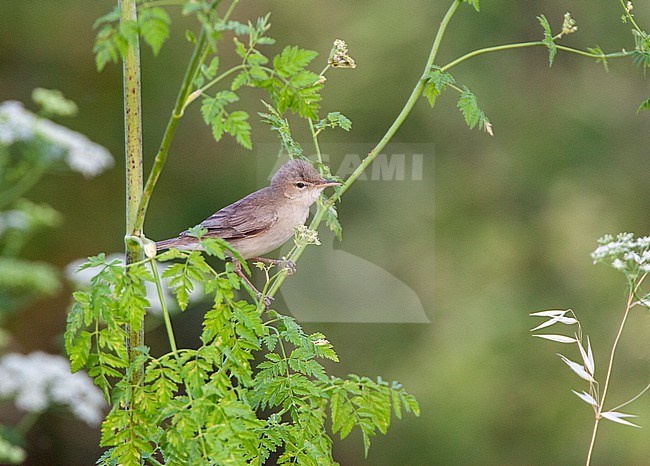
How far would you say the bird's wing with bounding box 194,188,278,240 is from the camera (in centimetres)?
153

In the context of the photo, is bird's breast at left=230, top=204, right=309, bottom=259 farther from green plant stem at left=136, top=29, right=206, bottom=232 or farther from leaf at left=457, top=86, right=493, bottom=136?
green plant stem at left=136, top=29, right=206, bottom=232

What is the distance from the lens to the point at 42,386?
9.06 ft

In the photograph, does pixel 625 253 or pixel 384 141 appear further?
pixel 625 253

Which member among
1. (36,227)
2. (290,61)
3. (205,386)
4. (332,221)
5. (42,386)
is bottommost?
(42,386)

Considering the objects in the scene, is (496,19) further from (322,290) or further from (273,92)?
(273,92)

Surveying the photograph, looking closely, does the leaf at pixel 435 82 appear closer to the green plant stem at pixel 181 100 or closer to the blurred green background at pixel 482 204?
the green plant stem at pixel 181 100

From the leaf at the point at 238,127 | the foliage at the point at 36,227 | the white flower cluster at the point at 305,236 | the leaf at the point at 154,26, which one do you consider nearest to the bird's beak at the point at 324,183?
the white flower cluster at the point at 305,236

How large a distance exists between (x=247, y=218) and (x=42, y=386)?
1.50m

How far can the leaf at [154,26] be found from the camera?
767 mm

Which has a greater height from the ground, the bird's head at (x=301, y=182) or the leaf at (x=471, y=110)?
the leaf at (x=471, y=110)

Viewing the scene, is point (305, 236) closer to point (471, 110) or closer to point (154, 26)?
point (471, 110)

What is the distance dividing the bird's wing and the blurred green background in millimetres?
2526

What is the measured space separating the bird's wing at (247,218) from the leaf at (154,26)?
2.48ft

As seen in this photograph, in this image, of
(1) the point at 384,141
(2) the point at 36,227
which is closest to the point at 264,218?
(1) the point at 384,141
